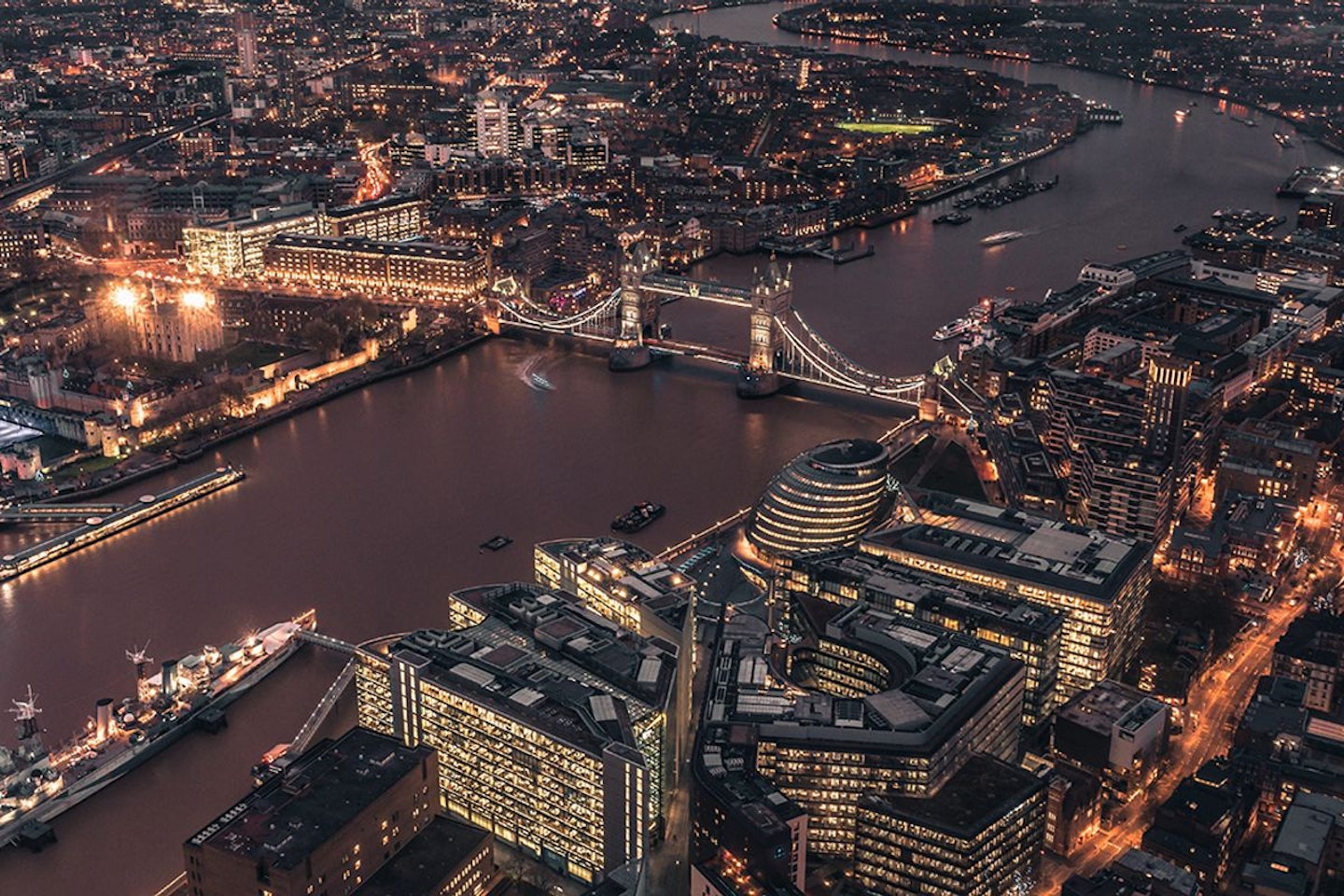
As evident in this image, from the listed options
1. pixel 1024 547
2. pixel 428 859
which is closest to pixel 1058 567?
pixel 1024 547

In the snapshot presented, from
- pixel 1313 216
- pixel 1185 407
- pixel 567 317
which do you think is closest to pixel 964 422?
pixel 1185 407

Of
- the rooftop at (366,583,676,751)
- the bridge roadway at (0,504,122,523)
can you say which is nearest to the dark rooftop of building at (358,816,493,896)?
the rooftop at (366,583,676,751)

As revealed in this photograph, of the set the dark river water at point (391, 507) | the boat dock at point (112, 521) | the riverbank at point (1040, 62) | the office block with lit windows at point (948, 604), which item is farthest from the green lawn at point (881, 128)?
the office block with lit windows at point (948, 604)

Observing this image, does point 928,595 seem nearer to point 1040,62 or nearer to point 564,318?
point 564,318

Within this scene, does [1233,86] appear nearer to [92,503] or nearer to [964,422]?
[964,422]

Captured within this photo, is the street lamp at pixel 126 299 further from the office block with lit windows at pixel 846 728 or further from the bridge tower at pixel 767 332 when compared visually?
the office block with lit windows at pixel 846 728
